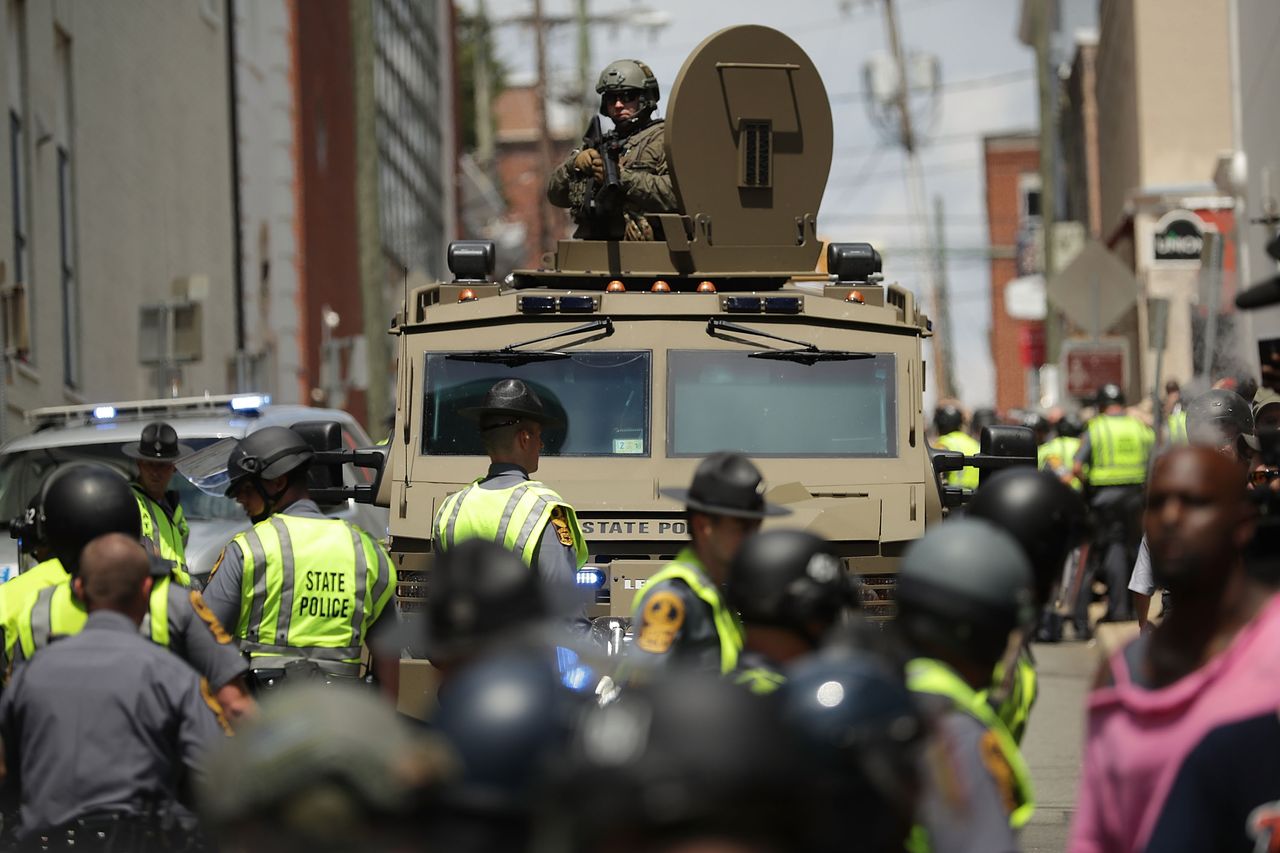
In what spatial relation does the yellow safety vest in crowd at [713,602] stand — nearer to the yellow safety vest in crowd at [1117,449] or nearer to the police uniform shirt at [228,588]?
the police uniform shirt at [228,588]

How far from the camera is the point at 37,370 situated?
61.3 ft

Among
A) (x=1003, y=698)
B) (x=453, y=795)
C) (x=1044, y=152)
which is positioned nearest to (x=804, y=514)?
(x=1003, y=698)

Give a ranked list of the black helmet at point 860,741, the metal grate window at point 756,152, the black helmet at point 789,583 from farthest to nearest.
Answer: the metal grate window at point 756,152 → the black helmet at point 789,583 → the black helmet at point 860,741

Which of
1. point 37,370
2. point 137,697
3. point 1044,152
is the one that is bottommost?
point 137,697

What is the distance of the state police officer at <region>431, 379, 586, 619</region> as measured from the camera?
7098 millimetres

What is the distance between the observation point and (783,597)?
4219 millimetres

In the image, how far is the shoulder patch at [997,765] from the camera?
3930 mm

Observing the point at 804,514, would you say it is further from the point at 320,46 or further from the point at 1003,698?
the point at 320,46

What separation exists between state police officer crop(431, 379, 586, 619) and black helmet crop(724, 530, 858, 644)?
2556 mm

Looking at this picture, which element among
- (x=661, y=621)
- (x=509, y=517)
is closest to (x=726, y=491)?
(x=661, y=621)

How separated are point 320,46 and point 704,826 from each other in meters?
35.5

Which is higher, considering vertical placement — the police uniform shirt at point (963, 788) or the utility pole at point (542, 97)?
the utility pole at point (542, 97)

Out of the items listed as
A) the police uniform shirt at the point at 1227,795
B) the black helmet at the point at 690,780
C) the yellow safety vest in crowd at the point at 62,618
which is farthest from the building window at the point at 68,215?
the black helmet at the point at 690,780

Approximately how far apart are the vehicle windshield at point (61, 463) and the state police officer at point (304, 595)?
5.24 metres
